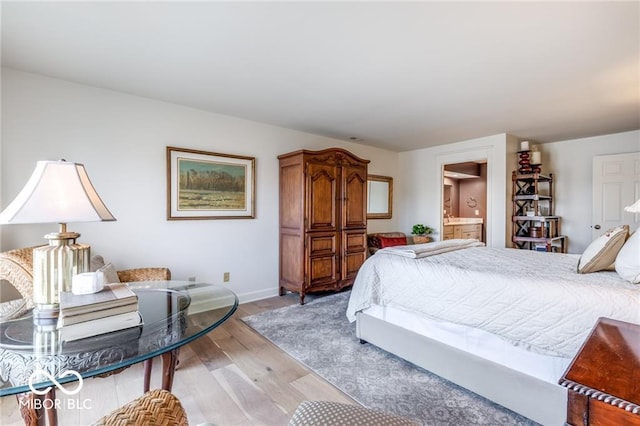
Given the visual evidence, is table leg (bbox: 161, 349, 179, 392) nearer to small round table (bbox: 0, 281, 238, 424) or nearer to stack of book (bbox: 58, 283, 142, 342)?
small round table (bbox: 0, 281, 238, 424)

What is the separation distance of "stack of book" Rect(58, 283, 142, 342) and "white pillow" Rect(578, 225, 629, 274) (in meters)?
2.42

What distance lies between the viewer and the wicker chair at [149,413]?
81cm

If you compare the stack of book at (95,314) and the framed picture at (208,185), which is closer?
the stack of book at (95,314)

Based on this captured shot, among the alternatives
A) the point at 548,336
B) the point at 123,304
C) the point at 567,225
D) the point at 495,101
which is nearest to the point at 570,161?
the point at 567,225

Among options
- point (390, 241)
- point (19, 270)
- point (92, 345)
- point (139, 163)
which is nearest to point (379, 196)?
point (390, 241)

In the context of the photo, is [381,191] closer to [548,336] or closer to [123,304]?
[548,336]

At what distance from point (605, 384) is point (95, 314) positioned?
5.14 feet

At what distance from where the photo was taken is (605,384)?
2.35 feet

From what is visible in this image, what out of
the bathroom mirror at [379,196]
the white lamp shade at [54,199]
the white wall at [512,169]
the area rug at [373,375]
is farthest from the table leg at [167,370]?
the white wall at [512,169]

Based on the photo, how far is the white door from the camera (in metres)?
4.00

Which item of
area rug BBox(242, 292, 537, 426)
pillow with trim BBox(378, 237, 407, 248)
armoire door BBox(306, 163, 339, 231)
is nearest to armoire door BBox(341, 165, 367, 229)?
armoire door BBox(306, 163, 339, 231)

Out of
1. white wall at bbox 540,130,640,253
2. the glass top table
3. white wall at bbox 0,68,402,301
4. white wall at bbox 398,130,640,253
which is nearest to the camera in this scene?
the glass top table

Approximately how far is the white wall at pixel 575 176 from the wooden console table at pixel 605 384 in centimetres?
468

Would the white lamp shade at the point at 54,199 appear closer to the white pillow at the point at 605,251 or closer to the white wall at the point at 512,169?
the white pillow at the point at 605,251
